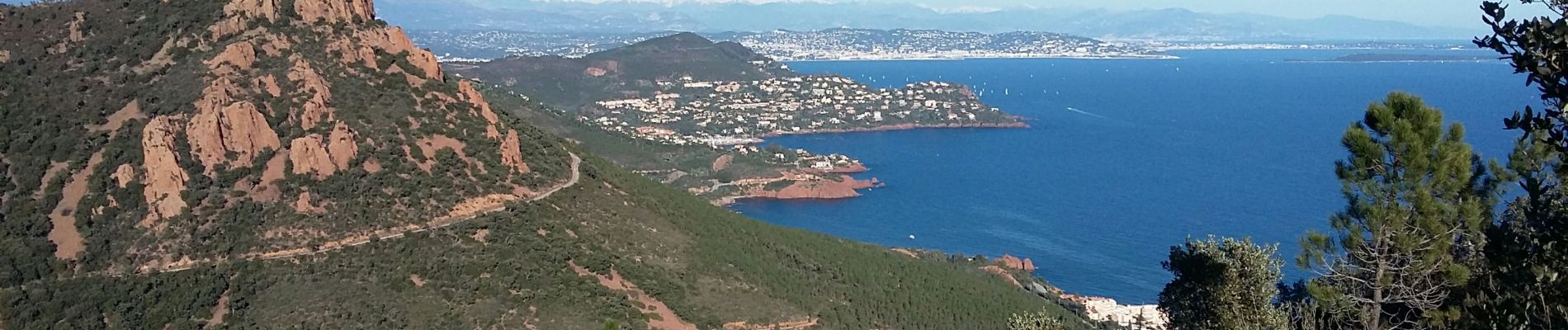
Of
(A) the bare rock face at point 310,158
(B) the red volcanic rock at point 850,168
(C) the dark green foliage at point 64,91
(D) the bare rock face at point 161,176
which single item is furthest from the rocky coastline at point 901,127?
(D) the bare rock face at point 161,176

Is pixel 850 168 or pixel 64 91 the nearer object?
pixel 64 91

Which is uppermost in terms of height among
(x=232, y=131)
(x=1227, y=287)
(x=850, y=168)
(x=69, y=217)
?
(x=1227, y=287)

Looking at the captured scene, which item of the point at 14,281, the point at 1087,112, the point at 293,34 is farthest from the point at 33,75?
the point at 1087,112

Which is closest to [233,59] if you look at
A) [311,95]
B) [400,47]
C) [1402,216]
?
[311,95]

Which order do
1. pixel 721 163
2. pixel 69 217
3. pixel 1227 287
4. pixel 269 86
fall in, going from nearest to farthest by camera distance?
pixel 1227 287 < pixel 69 217 < pixel 269 86 < pixel 721 163

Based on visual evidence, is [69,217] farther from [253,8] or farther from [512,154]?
[512,154]

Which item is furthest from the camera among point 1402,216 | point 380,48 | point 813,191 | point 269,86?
point 813,191

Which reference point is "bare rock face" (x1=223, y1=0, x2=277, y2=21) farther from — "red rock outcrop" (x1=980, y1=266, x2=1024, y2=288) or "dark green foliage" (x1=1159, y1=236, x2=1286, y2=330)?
"red rock outcrop" (x1=980, y1=266, x2=1024, y2=288)
